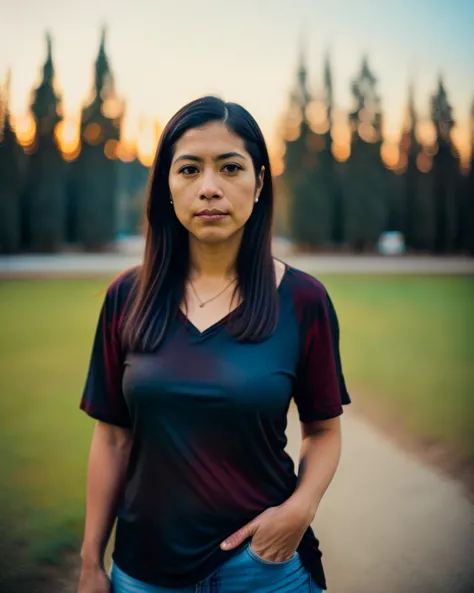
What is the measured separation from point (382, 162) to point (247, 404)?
869 inches

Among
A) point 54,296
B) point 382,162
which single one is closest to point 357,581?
point 54,296

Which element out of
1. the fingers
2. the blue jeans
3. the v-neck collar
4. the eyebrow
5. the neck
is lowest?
the blue jeans

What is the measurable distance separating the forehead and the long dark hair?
0.04ft

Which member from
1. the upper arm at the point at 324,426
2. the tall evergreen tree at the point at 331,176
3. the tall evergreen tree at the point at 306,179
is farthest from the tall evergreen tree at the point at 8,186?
the tall evergreen tree at the point at 331,176

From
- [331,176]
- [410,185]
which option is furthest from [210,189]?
[331,176]

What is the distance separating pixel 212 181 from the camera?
1144 mm

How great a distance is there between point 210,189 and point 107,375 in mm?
476

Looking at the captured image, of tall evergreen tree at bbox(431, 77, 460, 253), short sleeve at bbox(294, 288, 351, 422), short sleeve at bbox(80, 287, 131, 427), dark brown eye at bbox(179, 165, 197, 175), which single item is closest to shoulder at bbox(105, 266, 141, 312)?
short sleeve at bbox(80, 287, 131, 427)

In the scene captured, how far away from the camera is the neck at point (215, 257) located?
4.09ft

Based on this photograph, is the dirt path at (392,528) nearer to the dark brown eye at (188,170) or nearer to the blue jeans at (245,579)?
the blue jeans at (245,579)

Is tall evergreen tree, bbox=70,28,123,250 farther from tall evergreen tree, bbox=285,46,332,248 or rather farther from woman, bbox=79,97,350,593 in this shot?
woman, bbox=79,97,350,593

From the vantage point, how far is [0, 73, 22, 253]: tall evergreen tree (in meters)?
3.85

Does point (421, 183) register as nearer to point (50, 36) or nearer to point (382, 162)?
point (382, 162)

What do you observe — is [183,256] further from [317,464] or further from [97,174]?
[97,174]
